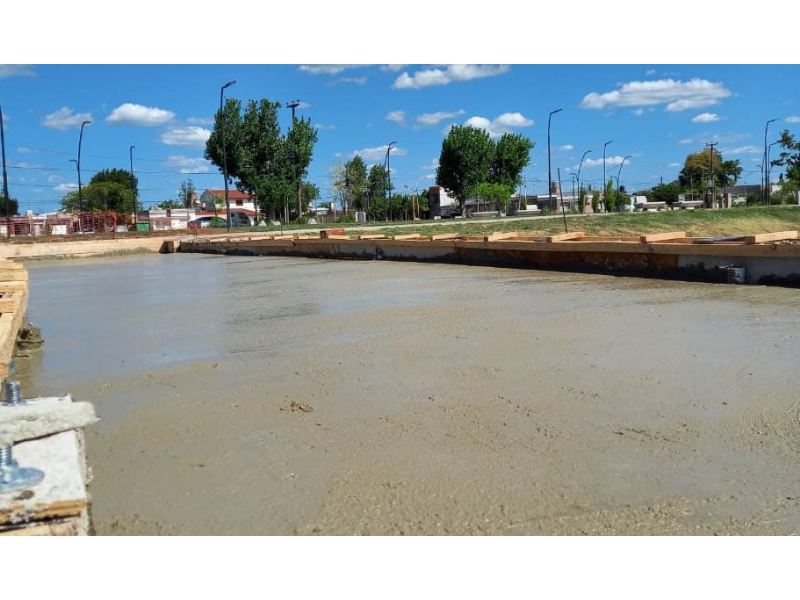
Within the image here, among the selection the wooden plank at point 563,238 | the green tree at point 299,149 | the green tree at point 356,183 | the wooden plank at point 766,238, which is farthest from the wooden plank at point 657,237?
A: the green tree at point 356,183

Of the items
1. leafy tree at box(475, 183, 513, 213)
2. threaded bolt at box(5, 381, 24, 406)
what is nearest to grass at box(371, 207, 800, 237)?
threaded bolt at box(5, 381, 24, 406)

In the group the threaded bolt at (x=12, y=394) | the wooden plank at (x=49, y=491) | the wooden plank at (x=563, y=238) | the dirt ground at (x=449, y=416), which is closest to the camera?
the wooden plank at (x=49, y=491)

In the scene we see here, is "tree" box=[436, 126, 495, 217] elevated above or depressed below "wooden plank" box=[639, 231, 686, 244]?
above

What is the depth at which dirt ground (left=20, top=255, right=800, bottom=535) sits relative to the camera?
10.3ft

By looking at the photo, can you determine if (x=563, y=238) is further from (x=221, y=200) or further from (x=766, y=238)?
(x=221, y=200)

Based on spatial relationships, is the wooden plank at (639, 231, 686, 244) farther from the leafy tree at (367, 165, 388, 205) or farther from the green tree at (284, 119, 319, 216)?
the leafy tree at (367, 165, 388, 205)

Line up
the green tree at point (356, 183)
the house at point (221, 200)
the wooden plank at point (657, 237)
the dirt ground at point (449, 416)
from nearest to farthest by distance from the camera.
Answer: the dirt ground at point (449, 416), the wooden plank at point (657, 237), the green tree at point (356, 183), the house at point (221, 200)

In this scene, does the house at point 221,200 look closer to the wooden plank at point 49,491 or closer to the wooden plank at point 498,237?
the wooden plank at point 498,237

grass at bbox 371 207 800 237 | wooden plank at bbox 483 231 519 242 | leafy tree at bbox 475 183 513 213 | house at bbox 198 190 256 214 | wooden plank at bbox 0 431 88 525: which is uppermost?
house at bbox 198 190 256 214

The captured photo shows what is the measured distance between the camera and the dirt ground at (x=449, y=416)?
315cm

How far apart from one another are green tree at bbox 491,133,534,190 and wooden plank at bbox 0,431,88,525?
8195 cm

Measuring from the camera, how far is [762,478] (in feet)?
11.2

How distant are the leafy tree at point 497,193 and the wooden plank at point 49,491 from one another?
7755 cm

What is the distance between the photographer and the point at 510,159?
83.2 meters
